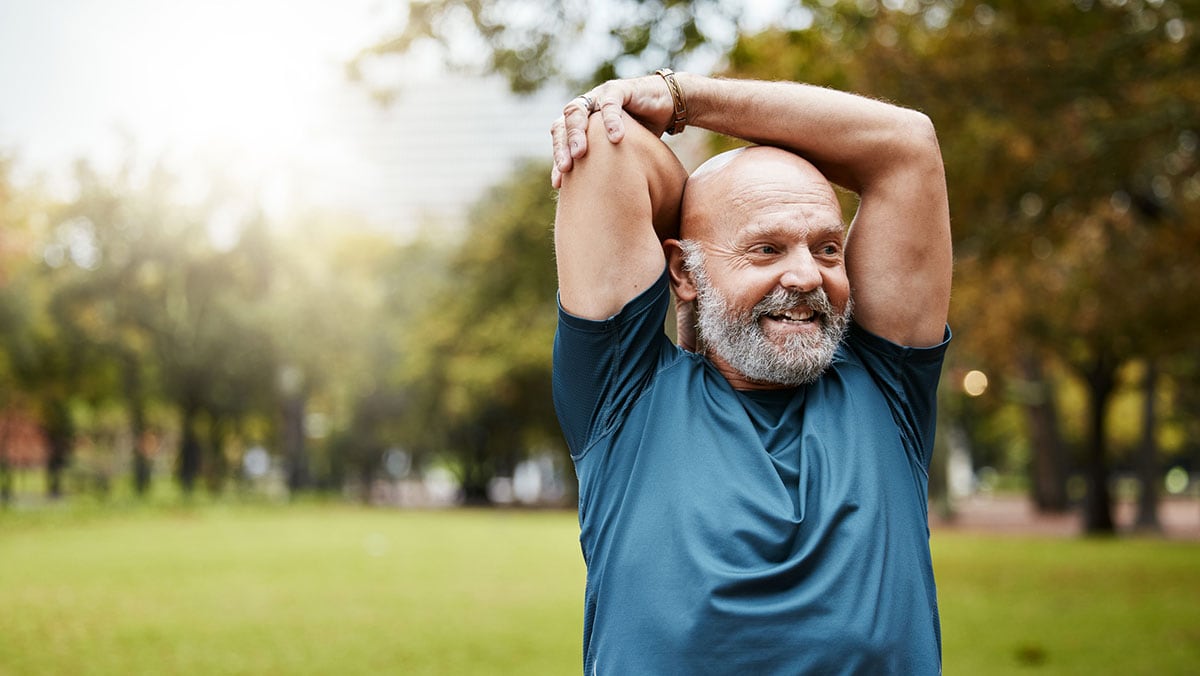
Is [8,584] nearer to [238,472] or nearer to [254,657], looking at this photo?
[254,657]

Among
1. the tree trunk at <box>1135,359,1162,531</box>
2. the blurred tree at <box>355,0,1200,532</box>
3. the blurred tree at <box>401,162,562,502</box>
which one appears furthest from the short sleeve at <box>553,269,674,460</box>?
the blurred tree at <box>401,162,562,502</box>

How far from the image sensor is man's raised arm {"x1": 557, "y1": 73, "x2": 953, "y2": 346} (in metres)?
2.03

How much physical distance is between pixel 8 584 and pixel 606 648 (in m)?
14.5

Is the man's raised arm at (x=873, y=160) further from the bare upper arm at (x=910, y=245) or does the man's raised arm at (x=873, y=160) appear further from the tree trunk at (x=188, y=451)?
the tree trunk at (x=188, y=451)

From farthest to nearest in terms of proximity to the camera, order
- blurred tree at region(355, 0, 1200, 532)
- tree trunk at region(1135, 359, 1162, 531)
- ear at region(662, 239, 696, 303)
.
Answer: tree trunk at region(1135, 359, 1162, 531) < blurred tree at region(355, 0, 1200, 532) < ear at region(662, 239, 696, 303)

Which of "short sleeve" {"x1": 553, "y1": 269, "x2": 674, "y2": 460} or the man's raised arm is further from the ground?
the man's raised arm

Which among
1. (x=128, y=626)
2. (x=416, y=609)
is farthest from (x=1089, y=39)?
(x=128, y=626)

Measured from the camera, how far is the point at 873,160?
81.1 inches

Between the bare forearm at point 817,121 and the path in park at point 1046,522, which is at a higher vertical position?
the bare forearm at point 817,121

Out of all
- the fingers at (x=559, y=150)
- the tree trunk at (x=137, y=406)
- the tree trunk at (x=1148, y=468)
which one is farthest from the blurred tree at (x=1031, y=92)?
the tree trunk at (x=137, y=406)

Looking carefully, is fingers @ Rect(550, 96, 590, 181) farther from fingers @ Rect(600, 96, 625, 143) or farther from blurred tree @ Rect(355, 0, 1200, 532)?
blurred tree @ Rect(355, 0, 1200, 532)

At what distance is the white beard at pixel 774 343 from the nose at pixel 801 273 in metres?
0.02

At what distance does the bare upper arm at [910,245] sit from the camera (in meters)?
2.06

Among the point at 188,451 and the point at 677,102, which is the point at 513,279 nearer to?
the point at 188,451
